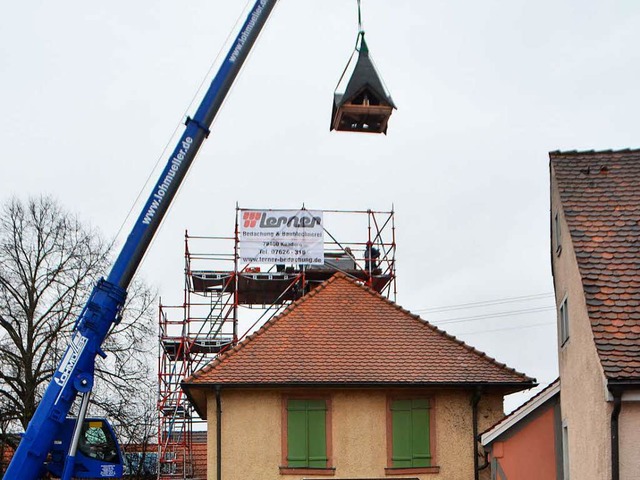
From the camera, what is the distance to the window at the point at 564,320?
1966cm

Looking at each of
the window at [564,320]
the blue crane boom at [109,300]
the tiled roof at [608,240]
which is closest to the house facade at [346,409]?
the window at [564,320]

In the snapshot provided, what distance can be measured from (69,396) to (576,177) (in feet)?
31.7

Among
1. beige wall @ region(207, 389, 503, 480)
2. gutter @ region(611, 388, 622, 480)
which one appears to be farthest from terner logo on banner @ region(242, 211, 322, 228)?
gutter @ region(611, 388, 622, 480)

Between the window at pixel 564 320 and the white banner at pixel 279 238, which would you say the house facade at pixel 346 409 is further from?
the white banner at pixel 279 238

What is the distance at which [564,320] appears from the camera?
20.1 meters

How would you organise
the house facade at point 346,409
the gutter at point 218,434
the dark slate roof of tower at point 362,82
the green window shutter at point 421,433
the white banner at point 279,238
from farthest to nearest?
1. the white banner at point 279,238
2. the green window shutter at point 421,433
3. the house facade at point 346,409
4. the gutter at point 218,434
5. the dark slate roof of tower at point 362,82

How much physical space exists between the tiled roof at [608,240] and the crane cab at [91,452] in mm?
9005

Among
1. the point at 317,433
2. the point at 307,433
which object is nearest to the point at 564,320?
the point at 317,433

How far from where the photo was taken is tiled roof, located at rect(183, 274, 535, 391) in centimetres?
2491

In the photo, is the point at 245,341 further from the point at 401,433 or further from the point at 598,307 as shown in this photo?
the point at 598,307

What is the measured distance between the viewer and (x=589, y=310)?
15938 mm

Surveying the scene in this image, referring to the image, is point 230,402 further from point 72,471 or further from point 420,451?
point 72,471

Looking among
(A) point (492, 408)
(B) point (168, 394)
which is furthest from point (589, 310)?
(B) point (168, 394)

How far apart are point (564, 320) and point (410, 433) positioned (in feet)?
21.6
